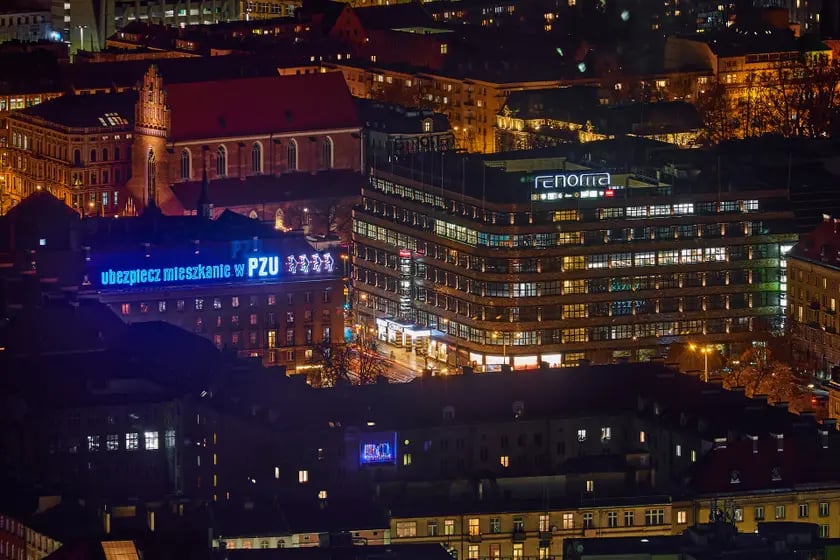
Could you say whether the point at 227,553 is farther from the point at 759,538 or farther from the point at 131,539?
the point at 759,538

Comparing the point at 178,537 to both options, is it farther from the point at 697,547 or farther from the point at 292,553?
the point at 697,547

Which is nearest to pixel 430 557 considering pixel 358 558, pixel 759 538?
pixel 358 558

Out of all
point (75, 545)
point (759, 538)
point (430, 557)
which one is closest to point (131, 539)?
point (75, 545)

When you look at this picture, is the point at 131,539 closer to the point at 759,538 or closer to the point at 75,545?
the point at 75,545

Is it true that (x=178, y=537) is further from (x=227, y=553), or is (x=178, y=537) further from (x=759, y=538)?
(x=759, y=538)

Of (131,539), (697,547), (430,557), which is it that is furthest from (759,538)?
(131,539)

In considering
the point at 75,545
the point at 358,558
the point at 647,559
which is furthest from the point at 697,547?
the point at 75,545
